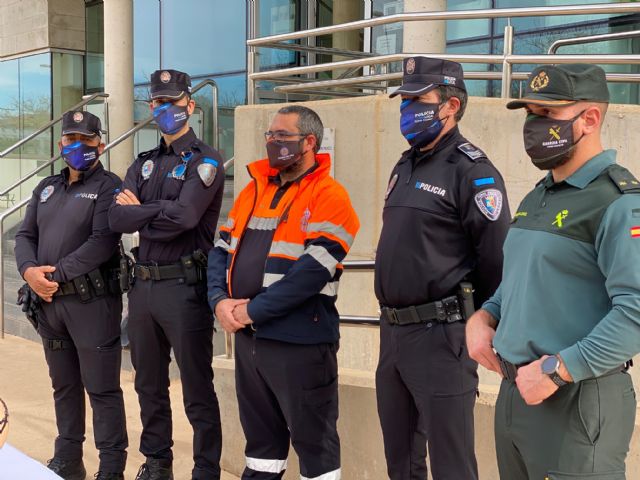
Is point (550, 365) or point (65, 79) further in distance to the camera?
point (65, 79)

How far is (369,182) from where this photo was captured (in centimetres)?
471

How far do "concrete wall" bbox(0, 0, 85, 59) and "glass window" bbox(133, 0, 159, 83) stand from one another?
1271 millimetres

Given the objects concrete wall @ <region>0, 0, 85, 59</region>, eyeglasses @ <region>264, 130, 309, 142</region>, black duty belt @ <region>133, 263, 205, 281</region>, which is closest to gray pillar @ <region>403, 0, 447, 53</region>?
black duty belt @ <region>133, 263, 205, 281</region>

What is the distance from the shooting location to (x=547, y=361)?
221 centimetres

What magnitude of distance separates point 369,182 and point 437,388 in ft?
6.30

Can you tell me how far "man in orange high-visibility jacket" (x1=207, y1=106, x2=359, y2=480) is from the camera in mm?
3424

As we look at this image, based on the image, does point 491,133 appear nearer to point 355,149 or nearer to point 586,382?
point 355,149

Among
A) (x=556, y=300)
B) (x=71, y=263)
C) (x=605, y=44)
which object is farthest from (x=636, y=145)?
(x=605, y=44)

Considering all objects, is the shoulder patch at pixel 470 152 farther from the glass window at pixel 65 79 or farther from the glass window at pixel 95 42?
the glass window at pixel 65 79

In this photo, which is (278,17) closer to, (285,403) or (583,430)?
(285,403)

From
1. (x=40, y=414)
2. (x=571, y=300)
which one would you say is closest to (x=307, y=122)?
(x=571, y=300)

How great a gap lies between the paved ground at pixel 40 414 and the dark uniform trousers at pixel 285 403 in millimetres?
1273

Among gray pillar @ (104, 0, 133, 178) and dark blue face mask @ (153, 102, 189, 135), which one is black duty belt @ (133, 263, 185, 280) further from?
gray pillar @ (104, 0, 133, 178)

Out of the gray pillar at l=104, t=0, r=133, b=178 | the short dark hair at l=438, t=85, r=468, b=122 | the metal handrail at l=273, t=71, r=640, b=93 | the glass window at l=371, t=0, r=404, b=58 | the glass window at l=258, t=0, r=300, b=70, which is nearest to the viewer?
the short dark hair at l=438, t=85, r=468, b=122
